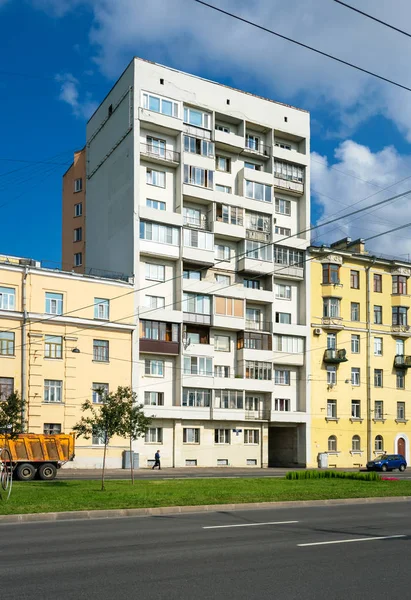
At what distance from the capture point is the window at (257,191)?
60.3 metres

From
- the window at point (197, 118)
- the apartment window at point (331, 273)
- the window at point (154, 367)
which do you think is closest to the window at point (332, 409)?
the apartment window at point (331, 273)

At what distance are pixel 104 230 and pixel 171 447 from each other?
733 inches

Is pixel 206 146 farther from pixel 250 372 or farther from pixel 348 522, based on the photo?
pixel 348 522

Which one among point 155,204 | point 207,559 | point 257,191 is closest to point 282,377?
point 257,191

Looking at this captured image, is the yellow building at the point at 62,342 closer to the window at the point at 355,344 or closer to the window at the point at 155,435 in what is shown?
the window at the point at 155,435

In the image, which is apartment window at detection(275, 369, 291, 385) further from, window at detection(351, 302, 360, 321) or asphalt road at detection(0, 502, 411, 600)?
asphalt road at detection(0, 502, 411, 600)

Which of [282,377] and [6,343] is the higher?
[6,343]

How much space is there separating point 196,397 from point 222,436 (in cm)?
423

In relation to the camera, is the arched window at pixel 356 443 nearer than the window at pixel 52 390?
No

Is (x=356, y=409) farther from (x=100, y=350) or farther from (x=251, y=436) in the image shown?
(x=100, y=350)

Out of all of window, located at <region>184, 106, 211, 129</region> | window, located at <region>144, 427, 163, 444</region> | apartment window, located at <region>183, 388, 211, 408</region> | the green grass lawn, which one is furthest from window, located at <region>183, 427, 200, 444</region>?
the green grass lawn

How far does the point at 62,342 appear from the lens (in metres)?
49.2

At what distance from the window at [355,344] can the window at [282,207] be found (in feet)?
41.1

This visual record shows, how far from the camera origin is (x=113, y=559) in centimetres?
1118
